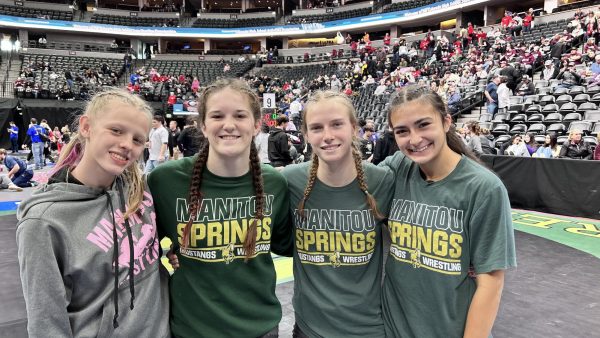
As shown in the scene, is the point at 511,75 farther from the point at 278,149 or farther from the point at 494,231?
the point at 494,231

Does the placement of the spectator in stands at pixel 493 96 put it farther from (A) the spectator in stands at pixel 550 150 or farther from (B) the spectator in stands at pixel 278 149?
(B) the spectator in stands at pixel 278 149

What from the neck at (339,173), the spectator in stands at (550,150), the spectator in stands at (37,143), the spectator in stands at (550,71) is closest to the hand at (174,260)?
the neck at (339,173)

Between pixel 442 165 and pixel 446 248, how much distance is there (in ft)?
1.05

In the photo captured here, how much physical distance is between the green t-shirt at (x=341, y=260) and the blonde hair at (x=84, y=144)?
2.22 ft

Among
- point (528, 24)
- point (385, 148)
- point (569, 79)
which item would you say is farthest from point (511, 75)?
point (528, 24)

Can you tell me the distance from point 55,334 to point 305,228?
964 mm

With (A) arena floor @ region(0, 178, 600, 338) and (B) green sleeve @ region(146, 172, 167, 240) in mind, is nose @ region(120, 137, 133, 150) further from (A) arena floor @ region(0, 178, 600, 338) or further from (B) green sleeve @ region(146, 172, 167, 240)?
(A) arena floor @ region(0, 178, 600, 338)

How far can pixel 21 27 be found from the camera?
30812mm

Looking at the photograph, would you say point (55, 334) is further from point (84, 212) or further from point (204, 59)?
point (204, 59)

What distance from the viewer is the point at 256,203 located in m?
1.74

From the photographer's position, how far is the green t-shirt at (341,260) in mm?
1627

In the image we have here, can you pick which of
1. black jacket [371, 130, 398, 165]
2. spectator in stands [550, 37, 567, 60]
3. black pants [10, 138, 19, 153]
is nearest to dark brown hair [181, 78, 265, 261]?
black jacket [371, 130, 398, 165]

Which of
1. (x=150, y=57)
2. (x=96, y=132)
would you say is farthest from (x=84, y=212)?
(x=150, y=57)

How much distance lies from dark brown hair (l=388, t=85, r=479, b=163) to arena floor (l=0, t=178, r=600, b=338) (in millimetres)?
1603
